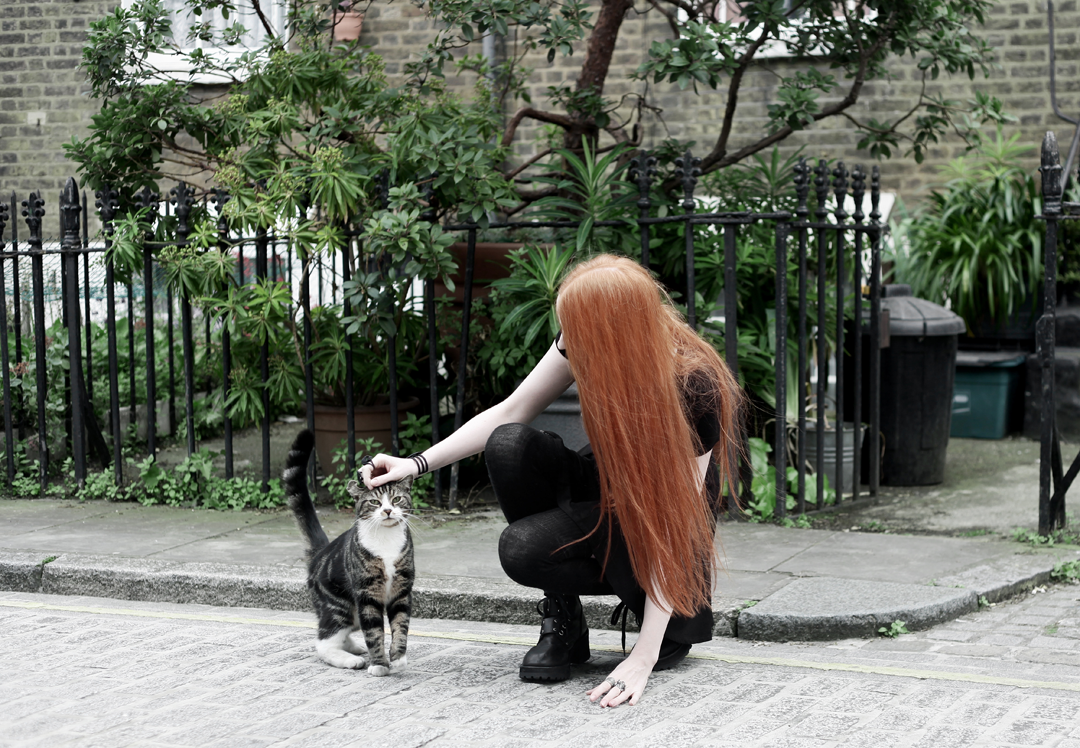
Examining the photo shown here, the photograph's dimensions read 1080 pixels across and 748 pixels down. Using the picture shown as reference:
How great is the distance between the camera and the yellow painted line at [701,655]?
3850 millimetres

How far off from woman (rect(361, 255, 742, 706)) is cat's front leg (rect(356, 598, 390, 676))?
46cm

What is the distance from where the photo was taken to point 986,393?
9148mm

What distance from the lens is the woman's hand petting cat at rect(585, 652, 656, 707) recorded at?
3.56 m

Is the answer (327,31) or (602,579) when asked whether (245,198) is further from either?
(602,579)

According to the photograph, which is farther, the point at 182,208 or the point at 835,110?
the point at 835,110

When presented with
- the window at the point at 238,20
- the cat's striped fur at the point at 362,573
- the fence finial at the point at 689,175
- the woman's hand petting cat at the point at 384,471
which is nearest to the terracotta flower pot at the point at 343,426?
the fence finial at the point at 689,175

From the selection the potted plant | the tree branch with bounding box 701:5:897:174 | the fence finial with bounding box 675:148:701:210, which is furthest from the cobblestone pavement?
the potted plant

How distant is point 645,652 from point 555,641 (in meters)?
0.34

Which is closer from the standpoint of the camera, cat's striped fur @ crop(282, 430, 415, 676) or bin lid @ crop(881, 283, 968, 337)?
cat's striped fur @ crop(282, 430, 415, 676)

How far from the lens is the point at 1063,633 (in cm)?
450

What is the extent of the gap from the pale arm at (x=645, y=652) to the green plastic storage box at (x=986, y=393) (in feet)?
20.1

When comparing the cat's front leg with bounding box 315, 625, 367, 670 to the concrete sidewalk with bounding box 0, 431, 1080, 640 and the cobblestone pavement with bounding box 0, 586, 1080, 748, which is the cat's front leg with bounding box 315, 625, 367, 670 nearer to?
the cobblestone pavement with bounding box 0, 586, 1080, 748

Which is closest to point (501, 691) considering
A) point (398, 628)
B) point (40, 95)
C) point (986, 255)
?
point (398, 628)

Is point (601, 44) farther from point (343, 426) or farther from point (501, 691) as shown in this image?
point (501, 691)
